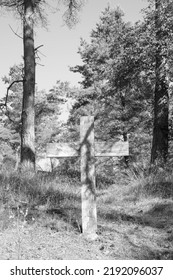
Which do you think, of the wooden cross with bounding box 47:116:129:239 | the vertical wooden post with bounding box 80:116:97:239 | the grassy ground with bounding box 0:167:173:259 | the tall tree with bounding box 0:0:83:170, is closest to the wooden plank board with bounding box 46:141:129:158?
the wooden cross with bounding box 47:116:129:239

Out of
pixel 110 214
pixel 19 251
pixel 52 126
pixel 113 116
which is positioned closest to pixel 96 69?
pixel 113 116

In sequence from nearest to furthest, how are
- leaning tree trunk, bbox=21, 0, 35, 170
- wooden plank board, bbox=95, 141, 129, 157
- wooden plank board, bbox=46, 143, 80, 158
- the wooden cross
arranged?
the wooden cross
wooden plank board, bbox=95, 141, 129, 157
wooden plank board, bbox=46, 143, 80, 158
leaning tree trunk, bbox=21, 0, 35, 170

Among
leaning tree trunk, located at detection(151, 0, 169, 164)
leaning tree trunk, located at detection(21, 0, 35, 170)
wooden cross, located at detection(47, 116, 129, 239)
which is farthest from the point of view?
leaning tree trunk, located at detection(151, 0, 169, 164)

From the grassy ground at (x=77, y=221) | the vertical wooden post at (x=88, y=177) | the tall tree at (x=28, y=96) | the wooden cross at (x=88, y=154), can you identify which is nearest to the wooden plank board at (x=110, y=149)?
the wooden cross at (x=88, y=154)

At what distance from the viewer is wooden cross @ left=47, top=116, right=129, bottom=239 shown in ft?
16.5

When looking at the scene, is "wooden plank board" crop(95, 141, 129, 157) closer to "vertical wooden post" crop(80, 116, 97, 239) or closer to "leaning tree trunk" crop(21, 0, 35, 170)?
"vertical wooden post" crop(80, 116, 97, 239)

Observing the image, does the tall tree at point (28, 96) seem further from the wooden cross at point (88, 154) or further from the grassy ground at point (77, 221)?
the wooden cross at point (88, 154)

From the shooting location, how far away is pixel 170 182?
26.0 ft

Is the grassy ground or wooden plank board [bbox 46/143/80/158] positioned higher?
wooden plank board [bbox 46/143/80/158]

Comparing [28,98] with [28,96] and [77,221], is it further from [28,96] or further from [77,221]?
[77,221]

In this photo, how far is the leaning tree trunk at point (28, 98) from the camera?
32.8 ft

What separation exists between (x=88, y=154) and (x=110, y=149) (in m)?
0.43

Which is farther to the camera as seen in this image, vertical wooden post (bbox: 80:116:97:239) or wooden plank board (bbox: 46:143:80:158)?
wooden plank board (bbox: 46:143:80:158)
